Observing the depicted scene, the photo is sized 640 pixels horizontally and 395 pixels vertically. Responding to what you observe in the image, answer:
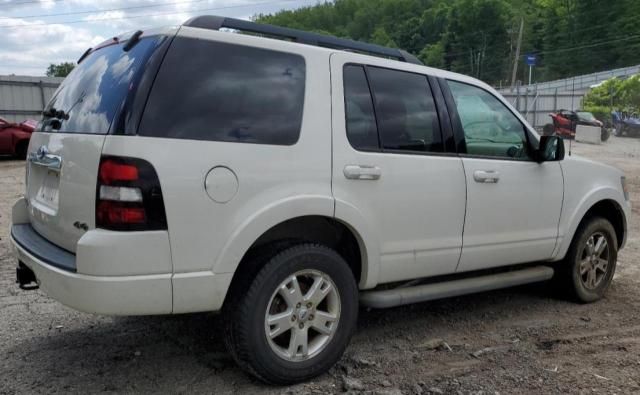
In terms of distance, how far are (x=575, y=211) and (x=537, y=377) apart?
1733 millimetres

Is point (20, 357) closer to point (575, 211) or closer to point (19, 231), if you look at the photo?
point (19, 231)

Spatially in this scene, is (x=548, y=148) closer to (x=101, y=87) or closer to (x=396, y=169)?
(x=396, y=169)

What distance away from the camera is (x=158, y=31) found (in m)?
3.04

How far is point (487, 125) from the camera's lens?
432 centimetres

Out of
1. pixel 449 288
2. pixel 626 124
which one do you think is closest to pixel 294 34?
pixel 449 288

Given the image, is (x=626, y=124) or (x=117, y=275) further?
(x=626, y=124)

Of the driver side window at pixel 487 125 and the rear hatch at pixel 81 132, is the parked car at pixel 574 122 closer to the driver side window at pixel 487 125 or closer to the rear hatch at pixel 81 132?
the driver side window at pixel 487 125

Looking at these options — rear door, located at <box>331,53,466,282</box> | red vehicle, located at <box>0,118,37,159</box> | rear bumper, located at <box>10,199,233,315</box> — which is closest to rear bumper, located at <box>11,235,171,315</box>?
rear bumper, located at <box>10,199,233,315</box>

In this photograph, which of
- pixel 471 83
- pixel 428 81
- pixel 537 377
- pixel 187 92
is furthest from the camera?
pixel 471 83

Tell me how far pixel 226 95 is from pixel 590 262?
362cm

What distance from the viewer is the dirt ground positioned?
3.31 metres

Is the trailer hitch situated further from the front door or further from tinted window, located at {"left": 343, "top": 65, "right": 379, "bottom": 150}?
the front door

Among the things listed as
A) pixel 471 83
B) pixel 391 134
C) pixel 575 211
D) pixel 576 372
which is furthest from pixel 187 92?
pixel 575 211

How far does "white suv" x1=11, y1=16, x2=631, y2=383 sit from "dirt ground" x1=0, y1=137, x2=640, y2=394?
360mm
